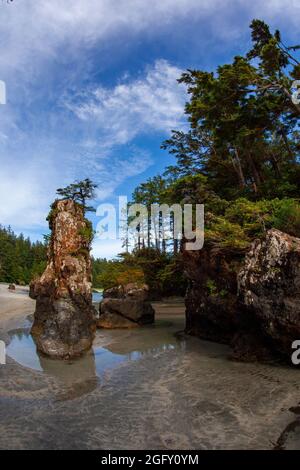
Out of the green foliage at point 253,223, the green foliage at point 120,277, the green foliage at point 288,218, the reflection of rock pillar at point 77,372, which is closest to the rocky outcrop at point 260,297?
the green foliage at point 253,223

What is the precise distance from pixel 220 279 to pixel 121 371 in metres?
6.01

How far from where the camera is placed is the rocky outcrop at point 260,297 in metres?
10.5

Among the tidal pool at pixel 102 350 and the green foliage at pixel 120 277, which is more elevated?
the green foliage at pixel 120 277

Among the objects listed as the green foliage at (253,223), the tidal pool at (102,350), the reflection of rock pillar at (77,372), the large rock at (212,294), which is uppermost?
the green foliage at (253,223)

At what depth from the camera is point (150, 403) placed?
7918 mm

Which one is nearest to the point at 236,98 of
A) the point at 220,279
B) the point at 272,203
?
the point at 272,203

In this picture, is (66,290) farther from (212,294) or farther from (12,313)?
(12,313)

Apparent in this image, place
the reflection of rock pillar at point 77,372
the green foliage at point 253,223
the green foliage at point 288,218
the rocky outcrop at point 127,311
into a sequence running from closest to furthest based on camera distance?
the reflection of rock pillar at point 77,372
the green foliage at point 288,218
the green foliage at point 253,223
the rocky outcrop at point 127,311

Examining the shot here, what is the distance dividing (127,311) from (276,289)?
Answer: 11995mm

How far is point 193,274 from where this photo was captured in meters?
16.8

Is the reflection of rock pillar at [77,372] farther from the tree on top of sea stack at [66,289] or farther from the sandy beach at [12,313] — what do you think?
the sandy beach at [12,313]

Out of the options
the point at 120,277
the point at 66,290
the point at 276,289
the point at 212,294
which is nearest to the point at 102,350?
the point at 66,290

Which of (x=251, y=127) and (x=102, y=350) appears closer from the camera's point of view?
(x=102, y=350)

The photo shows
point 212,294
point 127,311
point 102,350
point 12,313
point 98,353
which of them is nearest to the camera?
point 98,353
